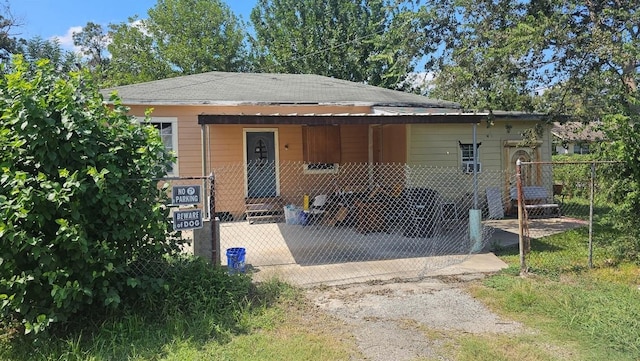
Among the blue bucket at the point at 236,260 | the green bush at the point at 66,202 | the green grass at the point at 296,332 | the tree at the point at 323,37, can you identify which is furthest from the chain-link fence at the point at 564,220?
the tree at the point at 323,37

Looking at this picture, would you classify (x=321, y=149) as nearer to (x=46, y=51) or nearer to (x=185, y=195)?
(x=185, y=195)

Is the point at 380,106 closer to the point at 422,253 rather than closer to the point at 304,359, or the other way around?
the point at 422,253

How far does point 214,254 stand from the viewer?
15.6 feet

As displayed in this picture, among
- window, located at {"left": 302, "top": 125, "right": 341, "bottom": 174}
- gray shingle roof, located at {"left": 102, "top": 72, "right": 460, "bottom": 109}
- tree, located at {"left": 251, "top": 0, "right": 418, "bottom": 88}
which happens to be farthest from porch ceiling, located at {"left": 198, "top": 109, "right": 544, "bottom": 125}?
tree, located at {"left": 251, "top": 0, "right": 418, "bottom": 88}

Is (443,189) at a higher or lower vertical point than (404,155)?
lower

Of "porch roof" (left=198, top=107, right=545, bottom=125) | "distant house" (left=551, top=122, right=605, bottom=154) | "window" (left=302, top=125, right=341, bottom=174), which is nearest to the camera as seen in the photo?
"porch roof" (left=198, top=107, right=545, bottom=125)

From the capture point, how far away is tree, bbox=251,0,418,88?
24234 mm

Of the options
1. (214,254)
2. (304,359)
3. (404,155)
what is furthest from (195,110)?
(304,359)

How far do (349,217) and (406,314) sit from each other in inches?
196

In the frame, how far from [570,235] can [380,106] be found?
188 inches

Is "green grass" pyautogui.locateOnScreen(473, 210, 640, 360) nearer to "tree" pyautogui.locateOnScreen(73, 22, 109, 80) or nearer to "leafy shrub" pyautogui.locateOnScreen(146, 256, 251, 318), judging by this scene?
"leafy shrub" pyautogui.locateOnScreen(146, 256, 251, 318)

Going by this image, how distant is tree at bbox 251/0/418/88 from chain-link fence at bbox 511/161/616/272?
11.8 meters

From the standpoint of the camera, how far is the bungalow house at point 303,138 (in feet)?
32.3

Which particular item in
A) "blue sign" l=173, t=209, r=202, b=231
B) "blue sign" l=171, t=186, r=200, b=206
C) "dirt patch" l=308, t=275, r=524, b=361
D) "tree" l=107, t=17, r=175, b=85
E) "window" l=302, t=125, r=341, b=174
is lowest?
"dirt patch" l=308, t=275, r=524, b=361
